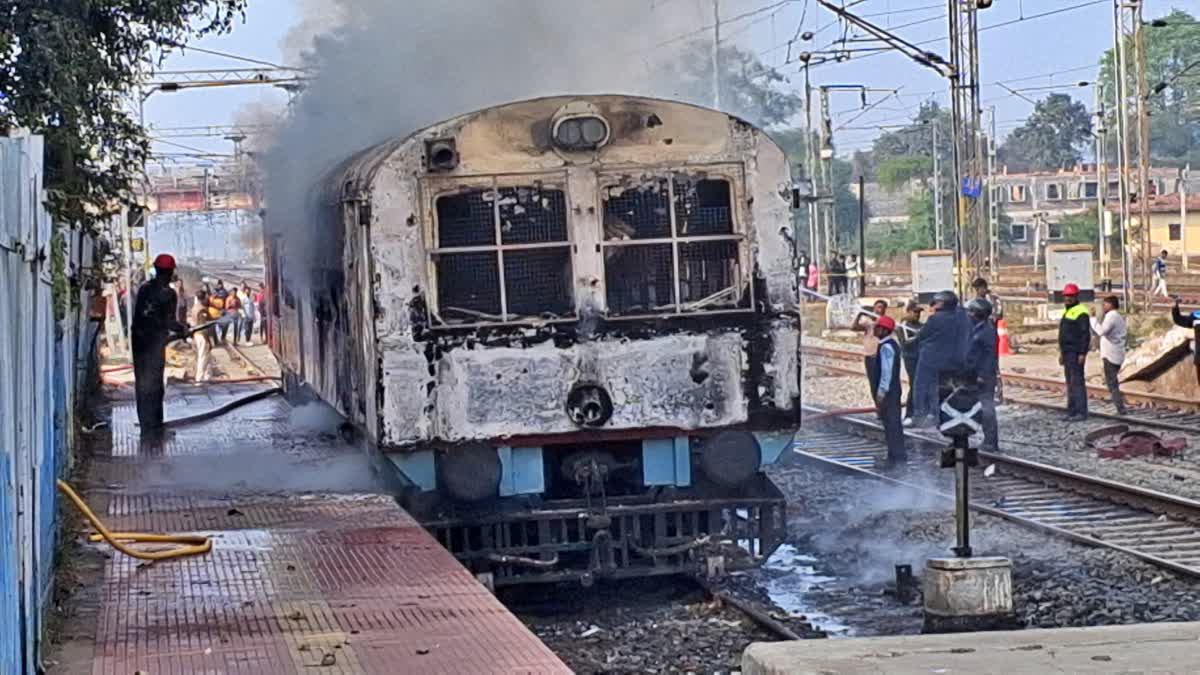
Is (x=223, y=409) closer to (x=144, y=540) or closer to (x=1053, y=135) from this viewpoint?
(x=144, y=540)

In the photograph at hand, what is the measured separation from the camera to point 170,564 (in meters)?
9.04

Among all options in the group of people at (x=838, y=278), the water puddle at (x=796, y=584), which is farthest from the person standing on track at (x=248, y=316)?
the water puddle at (x=796, y=584)

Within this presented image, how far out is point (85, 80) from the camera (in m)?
12.4

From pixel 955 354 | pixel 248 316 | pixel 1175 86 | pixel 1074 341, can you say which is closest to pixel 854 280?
pixel 248 316

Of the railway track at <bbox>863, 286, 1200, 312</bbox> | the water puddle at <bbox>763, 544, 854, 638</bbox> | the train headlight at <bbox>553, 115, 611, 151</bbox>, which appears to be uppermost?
the train headlight at <bbox>553, 115, 611, 151</bbox>

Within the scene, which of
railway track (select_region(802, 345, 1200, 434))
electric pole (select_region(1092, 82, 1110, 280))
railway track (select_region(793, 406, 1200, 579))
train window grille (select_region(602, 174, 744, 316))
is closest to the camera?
train window grille (select_region(602, 174, 744, 316))

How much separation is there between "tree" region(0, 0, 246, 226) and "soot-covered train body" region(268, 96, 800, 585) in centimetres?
284

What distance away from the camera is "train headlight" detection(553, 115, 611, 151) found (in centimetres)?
995

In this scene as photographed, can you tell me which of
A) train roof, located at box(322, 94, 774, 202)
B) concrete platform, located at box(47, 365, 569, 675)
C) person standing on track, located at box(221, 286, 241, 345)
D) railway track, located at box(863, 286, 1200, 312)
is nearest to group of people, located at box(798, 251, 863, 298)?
railway track, located at box(863, 286, 1200, 312)

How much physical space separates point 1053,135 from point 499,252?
99.4 metres

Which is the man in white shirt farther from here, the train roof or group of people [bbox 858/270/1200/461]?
the train roof

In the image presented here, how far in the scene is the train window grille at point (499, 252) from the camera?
988cm

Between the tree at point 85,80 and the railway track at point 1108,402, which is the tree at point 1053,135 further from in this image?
the tree at point 85,80

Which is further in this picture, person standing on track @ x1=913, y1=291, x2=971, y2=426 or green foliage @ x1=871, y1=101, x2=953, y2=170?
green foliage @ x1=871, y1=101, x2=953, y2=170
